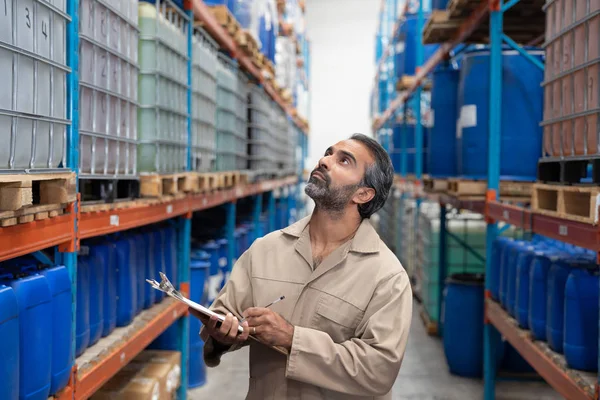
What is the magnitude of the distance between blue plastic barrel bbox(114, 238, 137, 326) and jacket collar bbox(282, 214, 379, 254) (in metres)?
1.58

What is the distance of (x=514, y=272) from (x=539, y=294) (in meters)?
0.61

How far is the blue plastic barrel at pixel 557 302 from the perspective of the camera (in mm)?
3379

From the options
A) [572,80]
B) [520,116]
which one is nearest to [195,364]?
[520,116]

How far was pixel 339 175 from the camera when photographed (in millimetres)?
2281

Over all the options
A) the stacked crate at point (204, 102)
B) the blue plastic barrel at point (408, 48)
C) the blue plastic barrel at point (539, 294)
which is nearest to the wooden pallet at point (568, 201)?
the blue plastic barrel at point (539, 294)

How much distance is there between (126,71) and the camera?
3.30m

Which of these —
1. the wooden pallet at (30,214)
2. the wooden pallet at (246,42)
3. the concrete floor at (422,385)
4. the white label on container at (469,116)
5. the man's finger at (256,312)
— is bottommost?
the concrete floor at (422,385)

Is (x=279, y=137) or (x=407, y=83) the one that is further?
(x=279, y=137)

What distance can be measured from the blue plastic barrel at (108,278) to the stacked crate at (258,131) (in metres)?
4.20

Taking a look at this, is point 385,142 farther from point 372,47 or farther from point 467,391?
point 467,391

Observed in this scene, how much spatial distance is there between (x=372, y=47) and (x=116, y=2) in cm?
1780

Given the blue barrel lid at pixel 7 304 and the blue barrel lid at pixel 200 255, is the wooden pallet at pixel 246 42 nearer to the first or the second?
the blue barrel lid at pixel 200 255

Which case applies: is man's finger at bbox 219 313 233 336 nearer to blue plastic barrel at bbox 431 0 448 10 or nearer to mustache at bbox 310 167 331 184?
mustache at bbox 310 167 331 184

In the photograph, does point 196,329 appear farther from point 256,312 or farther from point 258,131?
point 256,312
